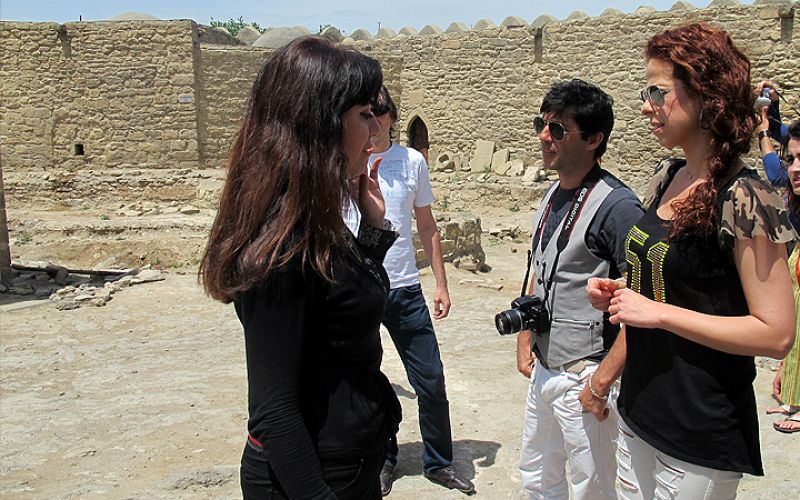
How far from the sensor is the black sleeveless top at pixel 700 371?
183 cm

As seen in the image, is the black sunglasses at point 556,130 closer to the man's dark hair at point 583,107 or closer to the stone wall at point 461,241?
the man's dark hair at point 583,107

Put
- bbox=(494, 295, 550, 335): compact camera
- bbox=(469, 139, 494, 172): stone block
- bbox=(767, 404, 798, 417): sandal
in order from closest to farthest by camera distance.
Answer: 1. bbox=(494, 295, 550, 335): compact camera
2. bbox=(767, 404, 798, 417): sandal
3. bbox=(469, 139, 494, 172): stone block

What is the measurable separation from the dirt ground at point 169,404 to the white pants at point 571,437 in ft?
2.98

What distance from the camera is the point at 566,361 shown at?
258cm

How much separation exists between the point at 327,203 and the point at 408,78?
16778 mm

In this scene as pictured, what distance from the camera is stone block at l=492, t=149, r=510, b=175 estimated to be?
1627 centimetres

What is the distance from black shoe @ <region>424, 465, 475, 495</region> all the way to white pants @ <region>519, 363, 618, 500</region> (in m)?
0.84

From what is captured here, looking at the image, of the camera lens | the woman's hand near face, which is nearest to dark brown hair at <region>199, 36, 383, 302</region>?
the woman's hand near face

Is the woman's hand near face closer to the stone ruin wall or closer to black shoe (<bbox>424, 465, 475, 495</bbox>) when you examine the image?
black shoe (<bbox>424, 465, 475, 495</bbox>)

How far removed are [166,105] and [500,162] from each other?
780 cm

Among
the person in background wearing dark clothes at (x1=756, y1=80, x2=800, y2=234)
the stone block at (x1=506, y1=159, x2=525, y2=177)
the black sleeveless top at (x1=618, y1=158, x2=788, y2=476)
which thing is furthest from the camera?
the stone block at (x1=506, y1=159, x2=525, y2=177)

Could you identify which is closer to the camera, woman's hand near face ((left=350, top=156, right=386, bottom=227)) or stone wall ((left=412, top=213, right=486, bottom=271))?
woman's hand near face ((left=350, top=156, right=386, bottom=227))

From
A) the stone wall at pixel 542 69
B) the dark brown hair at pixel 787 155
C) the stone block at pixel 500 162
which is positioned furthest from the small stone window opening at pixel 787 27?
the dark brown hair at pixel 787 155

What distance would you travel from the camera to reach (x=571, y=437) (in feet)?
8.43
